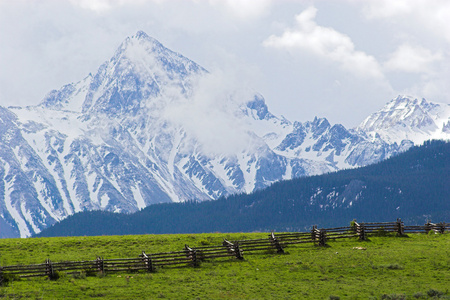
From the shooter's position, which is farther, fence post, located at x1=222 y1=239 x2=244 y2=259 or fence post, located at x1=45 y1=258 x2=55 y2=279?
fence post, located at x1=222 y1=239 x2=244 y2=259

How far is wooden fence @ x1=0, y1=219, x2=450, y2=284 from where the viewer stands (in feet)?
207

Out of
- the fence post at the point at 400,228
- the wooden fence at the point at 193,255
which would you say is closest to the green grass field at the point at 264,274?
the wooden fence at the point at 193,255

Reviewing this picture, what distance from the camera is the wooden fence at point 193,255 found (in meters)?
63.0

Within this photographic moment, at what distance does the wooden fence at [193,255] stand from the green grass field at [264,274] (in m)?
0.77

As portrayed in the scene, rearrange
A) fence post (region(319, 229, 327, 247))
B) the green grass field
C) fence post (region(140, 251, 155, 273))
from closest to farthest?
the green grass field
fence post (region(140, 251, 155, 273))
fence post (region(319, 229, 327, 247))

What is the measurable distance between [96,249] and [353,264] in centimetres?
2612

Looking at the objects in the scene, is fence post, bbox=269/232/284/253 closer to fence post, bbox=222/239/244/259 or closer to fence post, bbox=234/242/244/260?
fence post, bbox=222/239/244/259

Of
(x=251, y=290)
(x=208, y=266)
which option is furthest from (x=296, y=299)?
(x=208, y=266)

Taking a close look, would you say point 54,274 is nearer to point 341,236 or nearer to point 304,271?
point 304,271

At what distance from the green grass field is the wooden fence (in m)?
0.77

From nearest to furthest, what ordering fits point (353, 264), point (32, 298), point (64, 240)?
point (32, 298) < point (353, 264) < point (64, 240)

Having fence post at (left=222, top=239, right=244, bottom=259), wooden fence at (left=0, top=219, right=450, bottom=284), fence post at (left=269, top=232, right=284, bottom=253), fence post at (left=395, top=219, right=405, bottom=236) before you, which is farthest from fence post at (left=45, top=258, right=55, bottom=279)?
fence post at (left=395, top=219, right=405, bottom=236)

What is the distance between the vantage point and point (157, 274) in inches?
2547

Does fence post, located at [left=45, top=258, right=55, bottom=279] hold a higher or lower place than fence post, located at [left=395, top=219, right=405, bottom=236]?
lower
